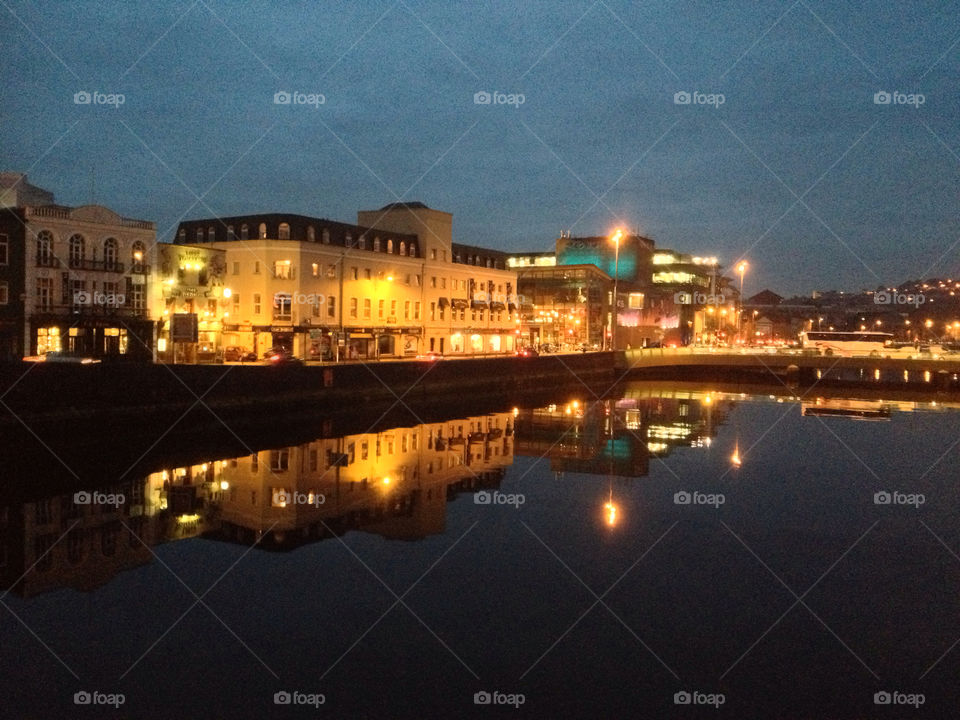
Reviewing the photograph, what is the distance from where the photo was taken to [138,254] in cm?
5025

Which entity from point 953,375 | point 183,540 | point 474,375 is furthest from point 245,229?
point 953,375

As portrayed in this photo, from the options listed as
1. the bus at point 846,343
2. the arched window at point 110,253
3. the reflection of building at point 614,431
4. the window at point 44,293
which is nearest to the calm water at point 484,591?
the reflection of building at point 614,431

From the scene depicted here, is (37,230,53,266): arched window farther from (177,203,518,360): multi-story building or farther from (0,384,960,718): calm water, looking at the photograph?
(0,384,960,718): calm water

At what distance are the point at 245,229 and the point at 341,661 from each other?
168 ft

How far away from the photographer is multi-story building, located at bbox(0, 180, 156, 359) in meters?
43.8

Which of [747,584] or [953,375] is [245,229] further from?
[953,375]
